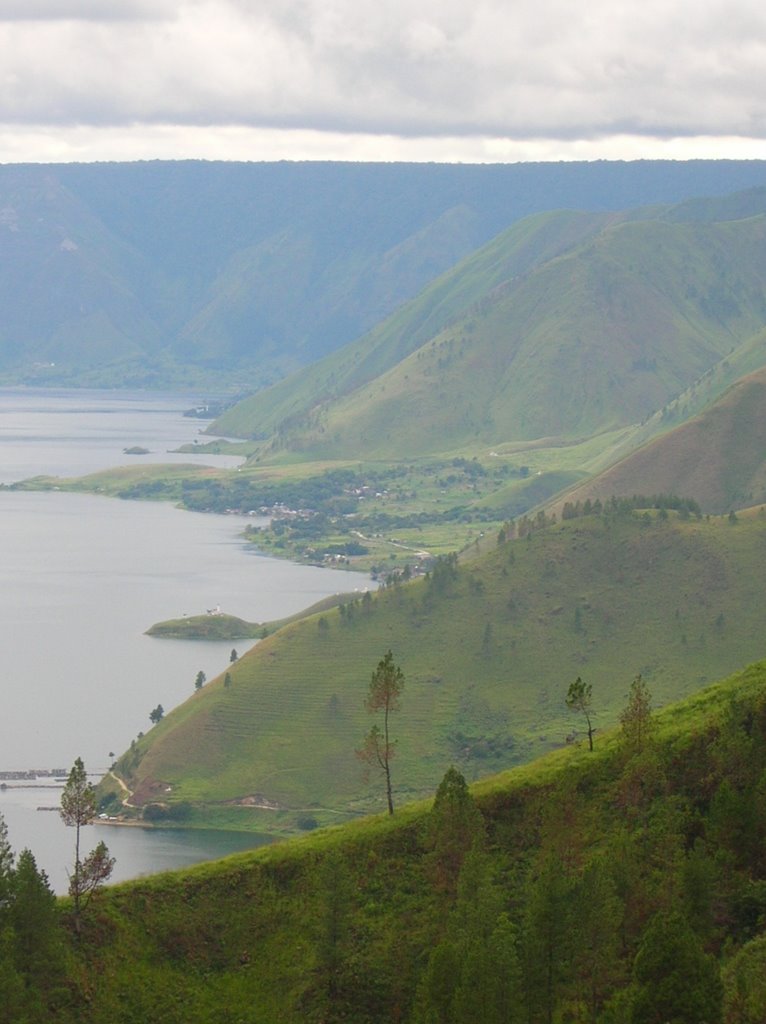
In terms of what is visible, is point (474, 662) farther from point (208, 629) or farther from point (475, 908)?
point (475, 908)

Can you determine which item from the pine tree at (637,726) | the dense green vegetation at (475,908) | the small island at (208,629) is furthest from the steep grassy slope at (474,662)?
the pine tree at (637,726)

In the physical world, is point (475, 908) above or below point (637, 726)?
below

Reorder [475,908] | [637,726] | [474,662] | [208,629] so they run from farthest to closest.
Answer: [208,629] → [474,662] → [637,726] → [475,908]

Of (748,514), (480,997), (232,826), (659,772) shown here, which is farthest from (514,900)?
(748,514)

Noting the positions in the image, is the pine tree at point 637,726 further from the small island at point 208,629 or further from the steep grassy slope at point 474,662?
the small island at point 208,629

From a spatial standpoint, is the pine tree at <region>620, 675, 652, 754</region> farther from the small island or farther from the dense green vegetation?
the small island

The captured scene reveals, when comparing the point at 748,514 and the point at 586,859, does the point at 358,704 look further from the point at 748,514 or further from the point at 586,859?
the point at 586,859

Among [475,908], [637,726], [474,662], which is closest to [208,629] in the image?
[474,662]
